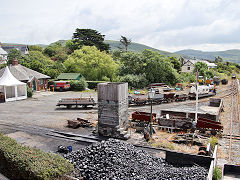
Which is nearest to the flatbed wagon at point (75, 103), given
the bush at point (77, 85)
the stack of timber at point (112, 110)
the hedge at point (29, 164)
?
the stack of timber at point (112, 110)

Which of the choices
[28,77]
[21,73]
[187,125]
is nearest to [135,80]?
[28,77]

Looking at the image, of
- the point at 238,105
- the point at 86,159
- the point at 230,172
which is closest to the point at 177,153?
the point at 230,172

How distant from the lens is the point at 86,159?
10.1 m

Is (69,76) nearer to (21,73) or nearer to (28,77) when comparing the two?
(28,77)

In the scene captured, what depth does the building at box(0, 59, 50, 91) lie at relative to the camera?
Result: 33.9 m

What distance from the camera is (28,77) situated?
3509 cm

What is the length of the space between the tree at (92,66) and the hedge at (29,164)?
35935mm

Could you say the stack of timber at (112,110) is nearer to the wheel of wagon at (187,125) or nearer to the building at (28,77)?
the wheel of wagon at (187,125)

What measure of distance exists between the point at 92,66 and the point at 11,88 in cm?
1845

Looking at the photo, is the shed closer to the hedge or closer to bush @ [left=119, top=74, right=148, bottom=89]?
bush @ [left=119, top=74, right=148, bottom=89]

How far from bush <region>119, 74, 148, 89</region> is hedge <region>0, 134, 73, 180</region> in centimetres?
3175

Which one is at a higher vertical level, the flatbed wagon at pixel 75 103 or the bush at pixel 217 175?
the flatbed wagon at pixel 75 103

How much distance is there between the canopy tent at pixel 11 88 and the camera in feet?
94.6

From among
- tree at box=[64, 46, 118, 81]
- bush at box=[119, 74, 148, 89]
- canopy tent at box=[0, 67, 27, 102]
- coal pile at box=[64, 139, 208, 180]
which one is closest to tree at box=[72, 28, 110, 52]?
tree at box=[64, 46, 118, 81]
